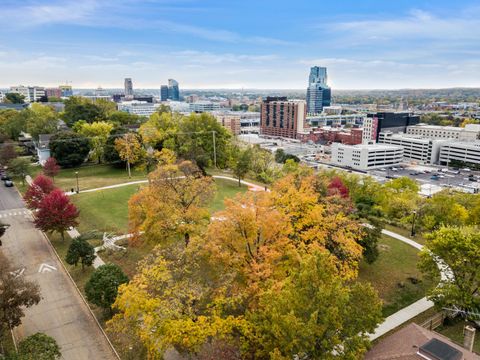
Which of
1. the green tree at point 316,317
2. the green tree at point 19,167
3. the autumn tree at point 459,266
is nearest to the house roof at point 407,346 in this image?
the green tree at point 316,317

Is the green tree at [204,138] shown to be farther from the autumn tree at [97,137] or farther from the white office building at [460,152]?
the white office building at [460,152]

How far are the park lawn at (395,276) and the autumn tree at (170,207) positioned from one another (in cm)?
1235

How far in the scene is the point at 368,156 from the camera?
336 ft

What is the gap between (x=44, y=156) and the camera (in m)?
53.8

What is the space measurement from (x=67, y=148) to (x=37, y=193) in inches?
856

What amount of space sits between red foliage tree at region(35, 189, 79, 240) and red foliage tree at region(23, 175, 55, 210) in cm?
157

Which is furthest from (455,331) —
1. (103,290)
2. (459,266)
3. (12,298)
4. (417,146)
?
(417,146)

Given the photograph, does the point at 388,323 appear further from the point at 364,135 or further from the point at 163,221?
the point at 364,135

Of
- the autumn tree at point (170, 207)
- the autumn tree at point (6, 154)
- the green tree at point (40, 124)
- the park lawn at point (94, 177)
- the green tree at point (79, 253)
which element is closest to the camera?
the autumn tree at point (170, 207)

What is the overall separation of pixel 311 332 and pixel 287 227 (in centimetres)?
805

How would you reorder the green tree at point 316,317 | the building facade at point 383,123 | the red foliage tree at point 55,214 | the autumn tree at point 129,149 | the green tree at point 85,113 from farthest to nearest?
the building facade at point 383,123 < the green tree at point 85,113 < the autumn tree at point 129,149 < the red foliage tree at point 55,214 < the green tree at point 316,317

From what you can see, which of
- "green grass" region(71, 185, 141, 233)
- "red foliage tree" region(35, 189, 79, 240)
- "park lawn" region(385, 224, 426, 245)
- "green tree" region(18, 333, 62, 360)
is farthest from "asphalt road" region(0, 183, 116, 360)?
"park lawn" region(385, 224, 426, 245)

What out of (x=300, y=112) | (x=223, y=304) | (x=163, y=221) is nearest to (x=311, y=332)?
(x=223, y=304)

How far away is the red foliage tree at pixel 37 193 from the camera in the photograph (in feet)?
99.0
